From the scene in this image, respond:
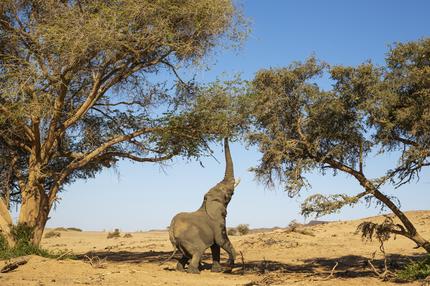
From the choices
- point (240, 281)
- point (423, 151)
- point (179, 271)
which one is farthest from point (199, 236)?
point (423, 151)

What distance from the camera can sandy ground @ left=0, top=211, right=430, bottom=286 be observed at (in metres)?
13.2

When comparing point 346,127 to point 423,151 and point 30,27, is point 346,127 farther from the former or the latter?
point 30,27

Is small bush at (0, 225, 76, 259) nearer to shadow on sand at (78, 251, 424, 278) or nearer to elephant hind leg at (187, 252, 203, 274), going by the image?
shadow on sand at (78, 251, 424, 278)

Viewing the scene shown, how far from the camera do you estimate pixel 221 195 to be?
17141 millimetres

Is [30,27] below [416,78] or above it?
above

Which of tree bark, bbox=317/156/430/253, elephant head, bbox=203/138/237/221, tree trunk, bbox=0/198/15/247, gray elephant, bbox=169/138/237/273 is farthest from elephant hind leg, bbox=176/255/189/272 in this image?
tree trunk, bbox=0/198/15/247

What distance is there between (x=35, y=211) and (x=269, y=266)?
840 centimetres

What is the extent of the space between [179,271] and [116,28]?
786cm

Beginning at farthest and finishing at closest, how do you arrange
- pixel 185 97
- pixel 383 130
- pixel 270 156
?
1. pixel 185 97
2. pixel 270 156
3. pixel 383 130

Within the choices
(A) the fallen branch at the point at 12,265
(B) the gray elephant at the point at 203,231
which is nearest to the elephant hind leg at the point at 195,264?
(B) the gray elephant at the point at 203,231

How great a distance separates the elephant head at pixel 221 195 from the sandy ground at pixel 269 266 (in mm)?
1464

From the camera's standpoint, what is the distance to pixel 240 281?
13.7 meters

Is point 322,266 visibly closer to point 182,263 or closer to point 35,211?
point 182,263

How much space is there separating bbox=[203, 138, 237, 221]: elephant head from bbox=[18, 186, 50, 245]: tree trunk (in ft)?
19.0
